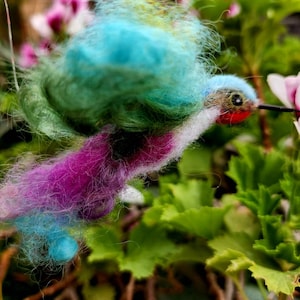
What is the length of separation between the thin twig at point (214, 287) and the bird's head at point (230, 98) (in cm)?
23

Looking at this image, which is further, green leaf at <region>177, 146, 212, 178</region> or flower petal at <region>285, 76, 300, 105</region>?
green leaf at <region>177, 146, 212, 178</region>

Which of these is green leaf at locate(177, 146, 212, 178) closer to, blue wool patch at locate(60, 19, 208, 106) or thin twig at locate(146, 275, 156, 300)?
thin twig at locate(146, 275, 156, 300)

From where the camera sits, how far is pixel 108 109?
35 centimetres

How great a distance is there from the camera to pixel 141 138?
387 millimetres

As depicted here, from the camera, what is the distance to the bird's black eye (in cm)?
46

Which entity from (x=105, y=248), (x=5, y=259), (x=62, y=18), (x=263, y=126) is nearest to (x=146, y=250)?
(x=105, y=248)

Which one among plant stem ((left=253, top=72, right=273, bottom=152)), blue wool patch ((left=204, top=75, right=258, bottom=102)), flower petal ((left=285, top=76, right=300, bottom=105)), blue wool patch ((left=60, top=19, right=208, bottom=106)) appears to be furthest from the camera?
plant stem ((left=253, top=72, right=273, bottom=152))

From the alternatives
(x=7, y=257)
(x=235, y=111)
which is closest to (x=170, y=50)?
(x=235, y=111)

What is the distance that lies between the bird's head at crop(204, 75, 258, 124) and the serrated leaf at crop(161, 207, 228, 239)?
0.12 meters

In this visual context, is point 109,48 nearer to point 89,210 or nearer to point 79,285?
point 89,210

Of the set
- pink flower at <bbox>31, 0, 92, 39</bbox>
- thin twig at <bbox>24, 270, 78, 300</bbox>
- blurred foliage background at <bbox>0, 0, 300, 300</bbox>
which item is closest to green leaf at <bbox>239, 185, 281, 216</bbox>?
blurred foliage background at <bbox>0, 0, 300, 300</bbox>

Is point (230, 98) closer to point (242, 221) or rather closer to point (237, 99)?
point (237, 99)

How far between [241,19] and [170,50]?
0.48 metres

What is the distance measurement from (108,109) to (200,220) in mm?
256
